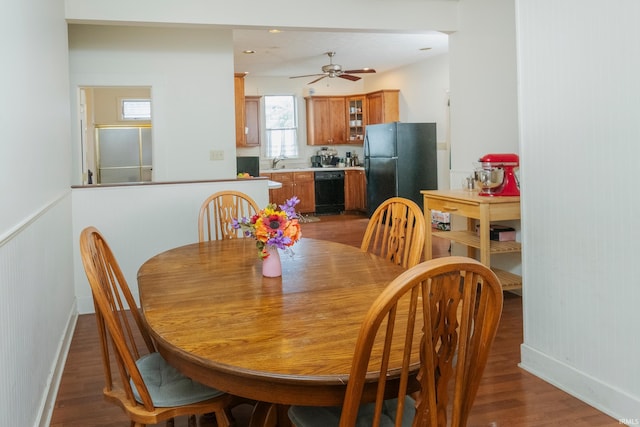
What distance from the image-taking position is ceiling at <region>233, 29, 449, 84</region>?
6.02 meters

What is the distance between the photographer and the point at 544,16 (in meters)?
2.44

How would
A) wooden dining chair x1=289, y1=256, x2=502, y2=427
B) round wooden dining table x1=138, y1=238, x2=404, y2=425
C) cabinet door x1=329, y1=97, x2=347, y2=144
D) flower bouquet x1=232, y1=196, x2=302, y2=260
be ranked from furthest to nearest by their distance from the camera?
cabinet door x1=329, y1=97, x2=347, y2=144 < flower bouquet x1=232, y1=196, x2=302, y2=260 < round wooden dining table x1=138, y1=238, x2=404, y2=425 < wooden dining chair x1=289, y1=256, x2=502, y2=427

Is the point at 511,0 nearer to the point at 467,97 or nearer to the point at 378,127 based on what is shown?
the point at 467,97

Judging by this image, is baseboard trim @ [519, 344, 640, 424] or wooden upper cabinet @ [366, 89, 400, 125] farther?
wooden upper cabinet @ [366, 89, 400, 125]

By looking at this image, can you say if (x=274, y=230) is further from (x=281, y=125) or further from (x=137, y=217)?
(x=281, y=125)

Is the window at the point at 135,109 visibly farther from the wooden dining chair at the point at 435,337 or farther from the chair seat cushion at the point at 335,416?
the wooden dining chair at the point at 435,337

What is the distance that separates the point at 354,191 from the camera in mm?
9383

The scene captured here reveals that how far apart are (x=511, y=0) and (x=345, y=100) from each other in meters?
5.71

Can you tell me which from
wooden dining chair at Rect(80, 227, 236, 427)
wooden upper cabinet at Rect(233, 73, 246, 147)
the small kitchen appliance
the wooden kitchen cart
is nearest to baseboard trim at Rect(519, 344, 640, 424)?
the wooden kitchen cart

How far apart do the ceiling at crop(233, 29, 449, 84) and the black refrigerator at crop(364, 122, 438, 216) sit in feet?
3.62

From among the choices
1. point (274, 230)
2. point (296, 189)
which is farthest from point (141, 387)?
point (296, 189)

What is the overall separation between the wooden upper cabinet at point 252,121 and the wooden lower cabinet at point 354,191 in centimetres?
180

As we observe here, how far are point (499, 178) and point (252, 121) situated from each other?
6.32 meters

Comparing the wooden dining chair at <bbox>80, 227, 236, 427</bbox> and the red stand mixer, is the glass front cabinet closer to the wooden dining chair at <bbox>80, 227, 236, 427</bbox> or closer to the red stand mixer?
the red stand mixer
